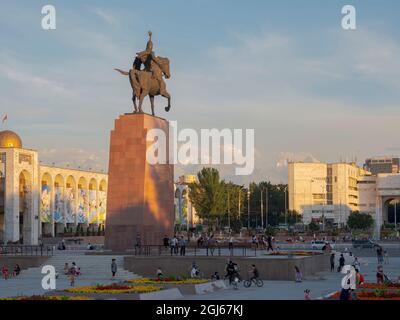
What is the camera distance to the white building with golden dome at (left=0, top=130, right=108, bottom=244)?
72062 millimetres

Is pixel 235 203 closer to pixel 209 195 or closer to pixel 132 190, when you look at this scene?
pixel 209 195

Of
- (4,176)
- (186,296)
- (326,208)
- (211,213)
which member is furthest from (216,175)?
(186,296)

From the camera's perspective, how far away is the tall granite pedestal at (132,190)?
117 feet

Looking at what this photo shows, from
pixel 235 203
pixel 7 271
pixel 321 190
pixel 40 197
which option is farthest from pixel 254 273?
pixel 321 190

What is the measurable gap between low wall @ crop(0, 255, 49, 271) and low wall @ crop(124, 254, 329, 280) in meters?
4.84

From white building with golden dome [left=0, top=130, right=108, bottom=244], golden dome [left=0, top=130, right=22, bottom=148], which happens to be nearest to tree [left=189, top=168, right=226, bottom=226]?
white building with golden dome [left=0, top=130, right=108, bottom=244]

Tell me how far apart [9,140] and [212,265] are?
160ft

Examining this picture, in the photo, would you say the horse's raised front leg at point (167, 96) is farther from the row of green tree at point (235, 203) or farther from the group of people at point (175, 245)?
the row of green tree at point (235, 203)

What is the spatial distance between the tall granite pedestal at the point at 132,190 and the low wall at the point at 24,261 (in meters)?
3.49

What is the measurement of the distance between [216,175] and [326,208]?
167 ft
